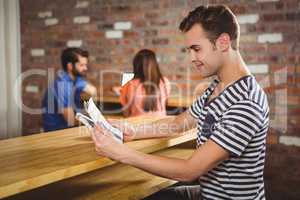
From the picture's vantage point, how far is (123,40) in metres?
4.27

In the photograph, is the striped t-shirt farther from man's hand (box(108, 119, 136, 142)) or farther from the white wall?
the white wall

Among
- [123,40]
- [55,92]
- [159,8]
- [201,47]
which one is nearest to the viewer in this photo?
[201,47]

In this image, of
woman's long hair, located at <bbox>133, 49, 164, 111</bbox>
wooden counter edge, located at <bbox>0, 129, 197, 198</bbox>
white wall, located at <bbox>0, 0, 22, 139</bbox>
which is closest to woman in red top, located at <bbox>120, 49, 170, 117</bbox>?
woman's long hair, located at <bbox>133, 49, 164, 111</bbox>

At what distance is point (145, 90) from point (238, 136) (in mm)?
1890

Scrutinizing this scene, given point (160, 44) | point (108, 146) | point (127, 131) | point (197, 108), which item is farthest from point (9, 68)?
point (108, 146)

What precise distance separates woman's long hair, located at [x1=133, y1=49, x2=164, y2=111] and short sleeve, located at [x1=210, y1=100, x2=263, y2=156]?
1.85 meters

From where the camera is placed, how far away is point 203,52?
151cm

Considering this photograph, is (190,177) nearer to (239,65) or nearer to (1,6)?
(239,65)

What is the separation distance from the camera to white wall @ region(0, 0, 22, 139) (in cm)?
464

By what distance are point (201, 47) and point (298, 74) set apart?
195 centimetres

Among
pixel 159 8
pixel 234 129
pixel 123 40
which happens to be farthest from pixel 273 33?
pixel 234 129

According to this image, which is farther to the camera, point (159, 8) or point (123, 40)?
point (123, 40)

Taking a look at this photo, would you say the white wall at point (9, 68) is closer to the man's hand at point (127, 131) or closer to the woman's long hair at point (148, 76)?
the woman's long hair at point (148, 76)

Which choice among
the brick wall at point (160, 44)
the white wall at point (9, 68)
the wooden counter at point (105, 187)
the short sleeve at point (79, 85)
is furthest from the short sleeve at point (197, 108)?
the white wall at point (9, 68)
